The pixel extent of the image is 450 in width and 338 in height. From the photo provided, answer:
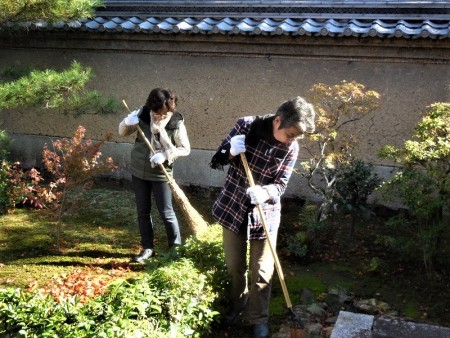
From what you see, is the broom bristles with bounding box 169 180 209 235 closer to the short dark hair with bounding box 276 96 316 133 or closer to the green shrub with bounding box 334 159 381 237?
the green shrub with bounding box 334 159 381 237

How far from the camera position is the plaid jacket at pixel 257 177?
4.87 metres

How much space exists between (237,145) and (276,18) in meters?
4.89

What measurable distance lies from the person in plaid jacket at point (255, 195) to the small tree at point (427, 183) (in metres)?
1.93

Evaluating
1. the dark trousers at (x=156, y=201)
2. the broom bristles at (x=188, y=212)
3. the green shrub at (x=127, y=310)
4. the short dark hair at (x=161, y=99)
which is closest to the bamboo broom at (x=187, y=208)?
the broom bristles at (x=188, y=212)

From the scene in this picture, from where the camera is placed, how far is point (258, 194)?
4723mm

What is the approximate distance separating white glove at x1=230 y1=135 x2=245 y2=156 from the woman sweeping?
1516mm

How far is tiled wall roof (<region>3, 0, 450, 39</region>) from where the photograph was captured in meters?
8.23

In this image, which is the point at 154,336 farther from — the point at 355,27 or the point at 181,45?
the point at 181,45

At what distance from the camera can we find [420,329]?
491cm

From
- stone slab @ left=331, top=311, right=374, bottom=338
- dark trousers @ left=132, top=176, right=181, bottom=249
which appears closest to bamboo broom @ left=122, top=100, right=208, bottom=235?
dark trousers @ left=132, top=176, right=181, bottom=249

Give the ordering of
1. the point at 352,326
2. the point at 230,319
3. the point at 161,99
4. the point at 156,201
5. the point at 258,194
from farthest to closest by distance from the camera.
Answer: the point at 156,201, the point at 161,99, the point at 230,319, the point at 352,326, the point at 258,194

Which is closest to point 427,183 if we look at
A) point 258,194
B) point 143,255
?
point 258,194

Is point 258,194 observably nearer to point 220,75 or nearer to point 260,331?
point 260,331

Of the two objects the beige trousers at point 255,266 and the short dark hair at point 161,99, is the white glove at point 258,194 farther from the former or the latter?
the short dark hair at point 161,99
